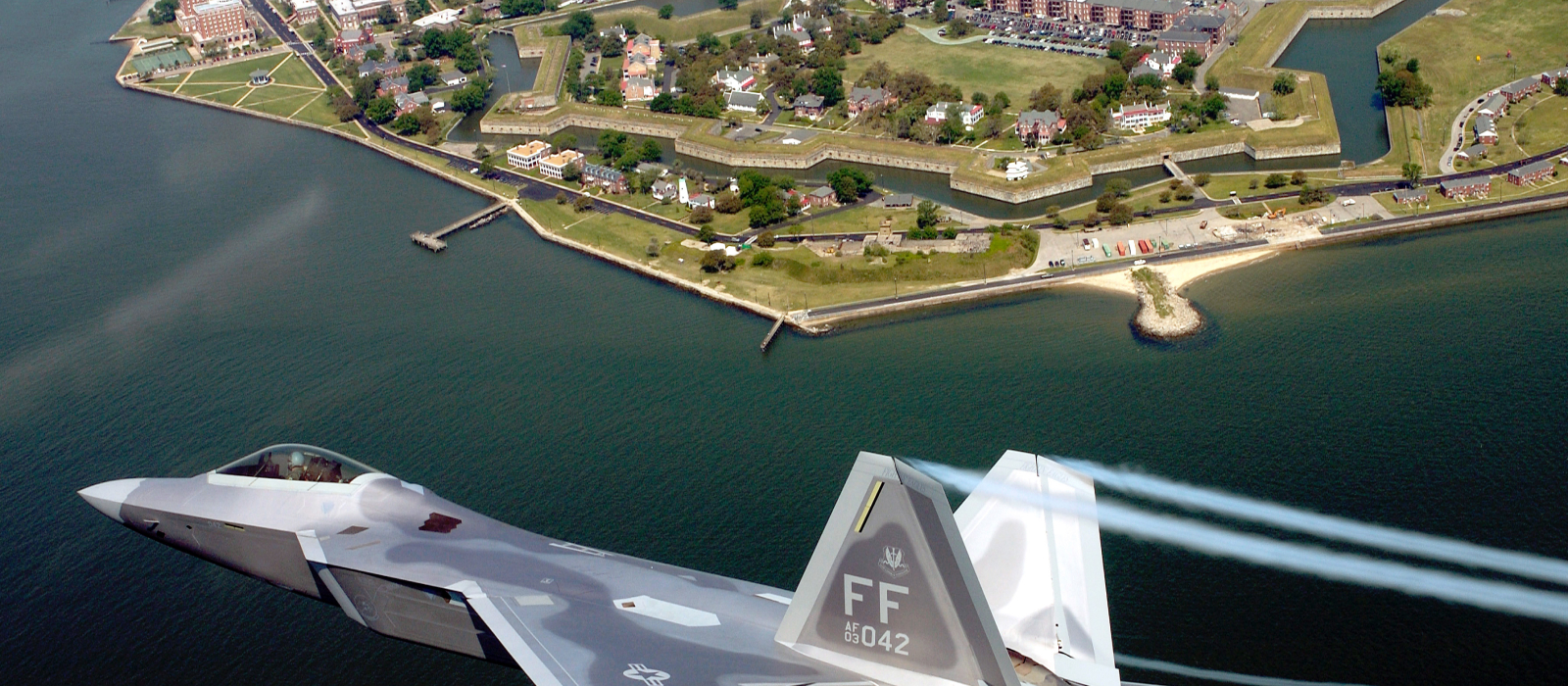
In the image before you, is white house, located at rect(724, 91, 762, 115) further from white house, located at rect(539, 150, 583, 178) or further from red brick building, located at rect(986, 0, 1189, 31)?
red brick building, located at rect(986, 0, 1189, 31)

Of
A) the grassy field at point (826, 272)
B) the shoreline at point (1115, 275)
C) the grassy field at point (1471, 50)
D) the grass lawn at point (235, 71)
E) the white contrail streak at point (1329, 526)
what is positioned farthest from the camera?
the grass lawn at point (235, 71)

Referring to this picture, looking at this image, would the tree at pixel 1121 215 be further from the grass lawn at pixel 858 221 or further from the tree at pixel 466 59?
the tree at pixel 466 59

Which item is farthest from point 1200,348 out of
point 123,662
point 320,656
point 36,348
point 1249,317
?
point 36,348

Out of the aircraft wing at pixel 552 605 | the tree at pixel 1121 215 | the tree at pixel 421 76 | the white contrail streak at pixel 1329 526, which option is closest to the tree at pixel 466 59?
the tree at pixel 421 76

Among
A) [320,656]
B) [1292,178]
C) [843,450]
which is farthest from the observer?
[1292,178]

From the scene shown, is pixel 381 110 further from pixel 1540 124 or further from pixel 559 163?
pixel 1540 124

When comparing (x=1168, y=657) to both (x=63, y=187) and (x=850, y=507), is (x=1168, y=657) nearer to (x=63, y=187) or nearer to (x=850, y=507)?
(x=850, y=507)
